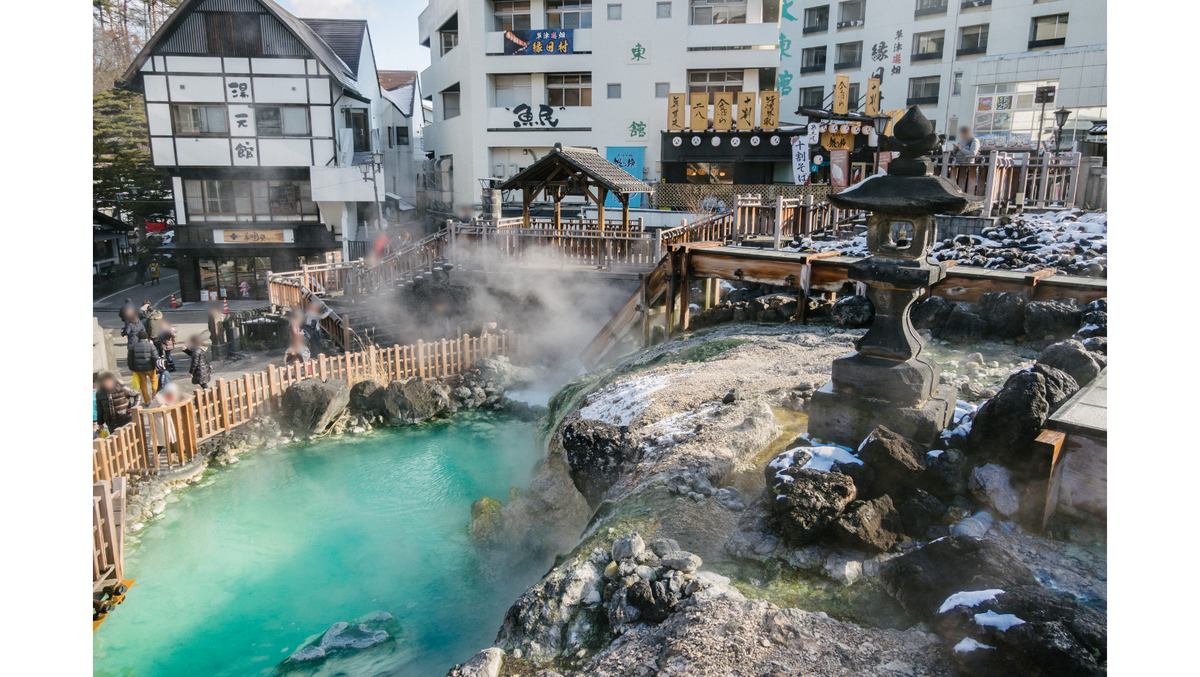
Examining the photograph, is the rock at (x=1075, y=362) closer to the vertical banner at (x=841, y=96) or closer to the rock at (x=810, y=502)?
the rock at (x=810, y=502)

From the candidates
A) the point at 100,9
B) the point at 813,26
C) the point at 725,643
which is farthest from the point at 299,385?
the point at 813,26

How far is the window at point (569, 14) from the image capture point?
81.4 ft

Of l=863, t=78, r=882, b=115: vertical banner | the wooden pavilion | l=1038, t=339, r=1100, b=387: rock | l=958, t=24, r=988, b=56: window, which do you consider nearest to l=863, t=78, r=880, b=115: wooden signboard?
l=863, t=78, r=882, b=115: vertical banner

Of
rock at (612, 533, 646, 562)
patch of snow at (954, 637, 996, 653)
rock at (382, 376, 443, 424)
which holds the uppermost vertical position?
patch of snow at (954, 637, 996, 653)

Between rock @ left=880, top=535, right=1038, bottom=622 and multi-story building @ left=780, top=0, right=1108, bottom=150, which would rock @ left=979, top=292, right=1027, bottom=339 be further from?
rock @ left=880, top=535, right=1038, bottom=622

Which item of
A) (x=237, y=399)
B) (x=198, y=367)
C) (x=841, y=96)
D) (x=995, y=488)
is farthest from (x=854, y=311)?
(x=841, y=96)

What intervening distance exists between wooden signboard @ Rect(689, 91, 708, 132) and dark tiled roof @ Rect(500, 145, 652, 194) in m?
10.8

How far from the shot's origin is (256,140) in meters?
18.5

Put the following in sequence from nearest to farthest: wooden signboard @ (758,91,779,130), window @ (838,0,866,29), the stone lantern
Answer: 1. the stone lantern
2. wooden signboard @ (758,91,779,130)
3. window @ (838,0,866,29)

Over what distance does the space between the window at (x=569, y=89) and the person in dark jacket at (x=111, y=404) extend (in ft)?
68.1

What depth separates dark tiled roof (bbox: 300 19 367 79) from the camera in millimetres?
20344

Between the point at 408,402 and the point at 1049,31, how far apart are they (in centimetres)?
1921

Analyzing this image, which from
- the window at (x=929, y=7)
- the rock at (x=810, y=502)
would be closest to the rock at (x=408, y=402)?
the rock at (x=810, y=502)

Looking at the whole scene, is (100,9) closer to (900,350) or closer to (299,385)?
(299,385)
